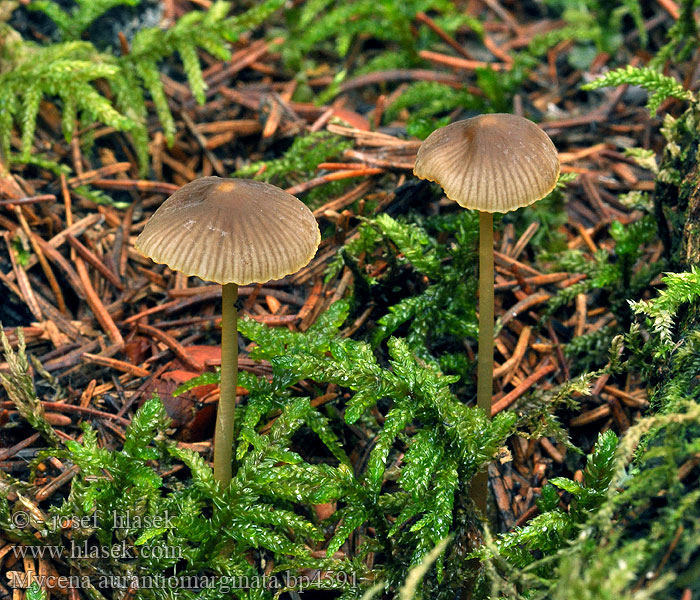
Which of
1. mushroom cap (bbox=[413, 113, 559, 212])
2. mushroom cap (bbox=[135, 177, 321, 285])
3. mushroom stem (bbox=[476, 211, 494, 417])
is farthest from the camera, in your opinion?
mushroom stem (bbox=[476, 211, 494, 417])

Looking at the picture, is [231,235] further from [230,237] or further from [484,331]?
[484,331]

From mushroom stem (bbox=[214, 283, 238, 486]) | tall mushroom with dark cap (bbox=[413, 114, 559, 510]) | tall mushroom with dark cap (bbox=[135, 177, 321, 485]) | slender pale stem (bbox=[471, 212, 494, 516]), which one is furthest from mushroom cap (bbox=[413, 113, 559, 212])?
mushroom stem (bbox=[214, 283, 238, 486])

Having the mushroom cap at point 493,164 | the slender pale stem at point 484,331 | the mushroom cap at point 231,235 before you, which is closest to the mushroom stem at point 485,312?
the slender pale stem at point 484,331

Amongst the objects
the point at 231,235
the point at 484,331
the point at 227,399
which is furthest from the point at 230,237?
the point at 484,331

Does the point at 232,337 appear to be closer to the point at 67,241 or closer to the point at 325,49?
the point at 67,241

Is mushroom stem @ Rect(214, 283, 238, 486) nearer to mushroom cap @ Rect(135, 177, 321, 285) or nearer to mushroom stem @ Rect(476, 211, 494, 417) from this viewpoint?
mushroom cap @ Rect(135, 177, 321, 285)

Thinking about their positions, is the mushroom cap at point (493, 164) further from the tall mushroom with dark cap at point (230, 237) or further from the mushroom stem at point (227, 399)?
the mushroom stem at point (227, 399)
